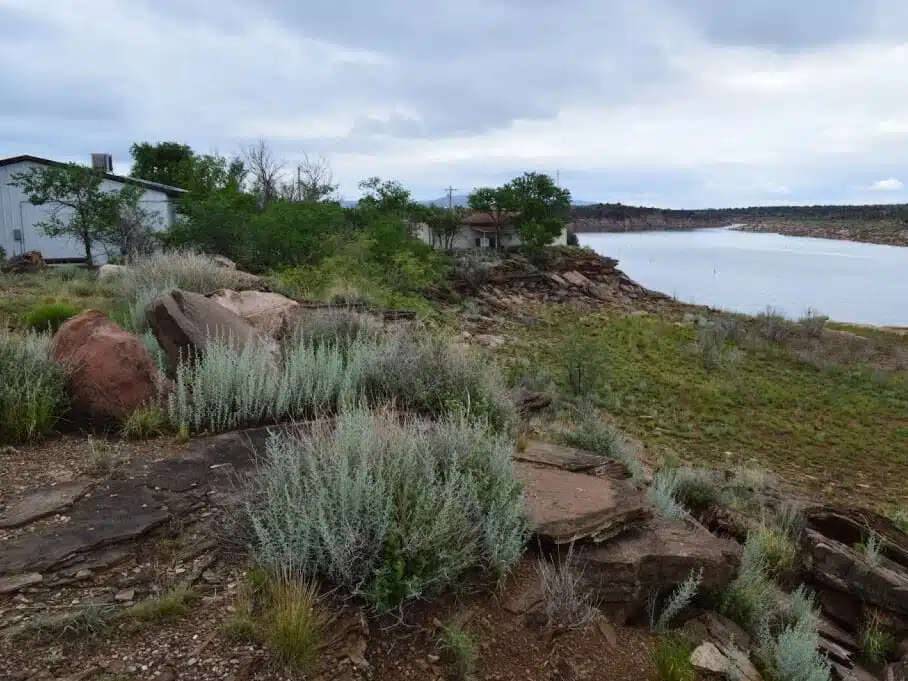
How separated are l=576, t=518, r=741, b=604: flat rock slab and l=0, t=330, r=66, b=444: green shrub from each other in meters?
3.88

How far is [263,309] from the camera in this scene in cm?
869

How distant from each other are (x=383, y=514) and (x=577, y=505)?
5.20 feet

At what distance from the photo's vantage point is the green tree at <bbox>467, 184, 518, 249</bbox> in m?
45.9

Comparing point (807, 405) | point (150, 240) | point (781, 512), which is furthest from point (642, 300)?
point (781, 512)

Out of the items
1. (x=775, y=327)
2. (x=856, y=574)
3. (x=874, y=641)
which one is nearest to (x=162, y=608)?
(x=874, y=641)

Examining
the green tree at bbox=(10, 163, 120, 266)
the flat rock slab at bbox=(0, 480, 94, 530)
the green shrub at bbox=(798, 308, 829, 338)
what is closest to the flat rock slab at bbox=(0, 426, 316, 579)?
the flat rock slab at bbox=(0, 480, 94, 530)

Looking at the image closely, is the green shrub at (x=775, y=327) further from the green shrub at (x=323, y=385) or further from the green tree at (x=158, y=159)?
the green tree at (x=158, y=159)

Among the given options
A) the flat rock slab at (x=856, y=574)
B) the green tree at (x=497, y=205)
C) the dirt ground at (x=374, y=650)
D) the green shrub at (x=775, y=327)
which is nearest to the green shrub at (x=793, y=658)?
the dirt ground at (x=374, y=650)

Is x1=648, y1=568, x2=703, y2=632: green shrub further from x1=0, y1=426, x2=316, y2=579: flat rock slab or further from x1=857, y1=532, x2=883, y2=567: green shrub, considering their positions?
x1=0, y1=426, x2=316, y2=579: flat rock slab

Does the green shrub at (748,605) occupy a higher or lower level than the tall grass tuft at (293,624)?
lower

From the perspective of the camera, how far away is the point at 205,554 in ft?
10.9

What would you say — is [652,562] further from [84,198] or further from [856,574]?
[84,198]

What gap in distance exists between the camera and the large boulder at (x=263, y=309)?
8.26 metres

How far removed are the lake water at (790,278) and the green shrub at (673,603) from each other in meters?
33.8
